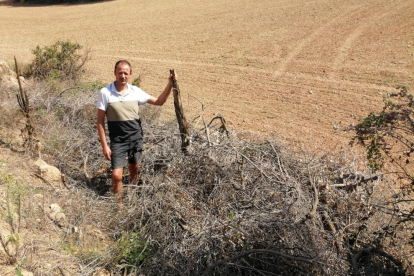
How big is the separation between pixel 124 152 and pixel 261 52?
8.31m

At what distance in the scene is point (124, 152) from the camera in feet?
12.4

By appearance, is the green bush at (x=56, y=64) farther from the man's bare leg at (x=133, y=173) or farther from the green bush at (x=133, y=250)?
the green bush at (x=133, y=250)

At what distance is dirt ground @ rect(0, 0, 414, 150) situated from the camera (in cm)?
752

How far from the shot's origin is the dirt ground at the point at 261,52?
24.7 feet

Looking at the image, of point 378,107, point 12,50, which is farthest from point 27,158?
point 12,50

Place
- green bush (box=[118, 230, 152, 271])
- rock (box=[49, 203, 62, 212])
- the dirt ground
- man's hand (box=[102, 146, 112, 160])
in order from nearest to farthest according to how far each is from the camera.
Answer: green bush (box=[118, 230, 152, 271]), rock (box=[49, 203, 62, 212]), man's hand (box=[102, 146, 112, 160]), the dirt ground

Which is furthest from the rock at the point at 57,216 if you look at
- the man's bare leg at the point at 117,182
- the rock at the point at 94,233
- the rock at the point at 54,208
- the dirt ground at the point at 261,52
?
the dirt ground at the point at 261,52

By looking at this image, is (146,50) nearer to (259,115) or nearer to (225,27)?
(225,27)

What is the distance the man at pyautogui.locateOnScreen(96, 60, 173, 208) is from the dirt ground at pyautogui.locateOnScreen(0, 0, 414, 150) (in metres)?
2.39

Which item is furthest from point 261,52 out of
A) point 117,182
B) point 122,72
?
point 117,182

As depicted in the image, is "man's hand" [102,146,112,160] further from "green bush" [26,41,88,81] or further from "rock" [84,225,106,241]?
"green bush" [26,41,88,81]

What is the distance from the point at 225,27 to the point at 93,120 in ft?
32.3

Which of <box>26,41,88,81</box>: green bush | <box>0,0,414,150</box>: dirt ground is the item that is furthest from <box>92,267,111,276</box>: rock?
<box>26,41,88,81</box>: green bush

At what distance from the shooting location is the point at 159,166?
4.10 metres
